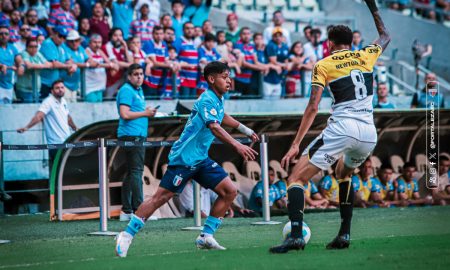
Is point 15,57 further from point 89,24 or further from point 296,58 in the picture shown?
point 296,58

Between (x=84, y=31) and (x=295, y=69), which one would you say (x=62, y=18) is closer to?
(x=84, y=31)

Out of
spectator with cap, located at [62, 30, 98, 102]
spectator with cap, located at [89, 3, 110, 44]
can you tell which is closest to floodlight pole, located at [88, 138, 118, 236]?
spectator with cap, located at [62, 30, 98, 102]

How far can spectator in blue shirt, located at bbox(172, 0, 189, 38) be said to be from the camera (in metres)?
19.9

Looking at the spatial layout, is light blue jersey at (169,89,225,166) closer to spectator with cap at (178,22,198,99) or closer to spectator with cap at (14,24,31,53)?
spectator with cap at (14,24,31,53)

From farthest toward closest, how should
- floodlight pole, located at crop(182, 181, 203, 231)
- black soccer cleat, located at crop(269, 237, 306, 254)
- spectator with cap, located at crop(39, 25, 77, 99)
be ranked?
spectator with cap, located at crop(39, 25, 77, 99), floodlight pole, located at crop(182, 181, 203, 231), black soccer cleat, located at crop(269, 237, 306, 254)

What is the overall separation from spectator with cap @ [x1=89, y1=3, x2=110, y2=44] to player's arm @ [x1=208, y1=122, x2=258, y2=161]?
9.53 metres

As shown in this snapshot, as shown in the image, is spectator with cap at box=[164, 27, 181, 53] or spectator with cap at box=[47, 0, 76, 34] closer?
spectator with cap at box=[47, 0, 76, 34]

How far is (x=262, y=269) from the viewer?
7922 millimetres

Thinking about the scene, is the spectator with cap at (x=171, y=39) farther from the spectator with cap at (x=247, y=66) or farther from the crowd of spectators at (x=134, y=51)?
the spectator with cap at (x=247, y=66)

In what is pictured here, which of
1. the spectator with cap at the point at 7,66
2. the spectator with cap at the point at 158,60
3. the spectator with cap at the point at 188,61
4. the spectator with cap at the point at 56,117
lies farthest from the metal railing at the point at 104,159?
the spectator with cap at the point at 188,61

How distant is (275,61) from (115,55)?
3.65m

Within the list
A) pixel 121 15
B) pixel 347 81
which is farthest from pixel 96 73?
pixel 347 81

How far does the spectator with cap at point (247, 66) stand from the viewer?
19.7 metres

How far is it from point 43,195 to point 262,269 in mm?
10016
